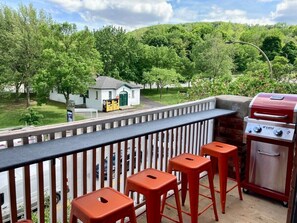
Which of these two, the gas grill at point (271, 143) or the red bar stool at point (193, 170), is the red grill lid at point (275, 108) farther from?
the red bar stool at point (193, 170)

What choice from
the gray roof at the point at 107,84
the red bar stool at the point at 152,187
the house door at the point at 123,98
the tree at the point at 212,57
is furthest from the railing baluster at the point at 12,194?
the tree at the point at 212,57

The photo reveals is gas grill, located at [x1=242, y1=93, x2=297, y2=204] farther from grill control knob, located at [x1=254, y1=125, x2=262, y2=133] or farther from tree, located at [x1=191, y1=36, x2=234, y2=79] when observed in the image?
tree, located at [x1=191, y1=36, x2=234, y2=79]

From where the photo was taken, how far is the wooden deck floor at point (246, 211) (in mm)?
2236

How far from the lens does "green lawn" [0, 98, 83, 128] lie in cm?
1734

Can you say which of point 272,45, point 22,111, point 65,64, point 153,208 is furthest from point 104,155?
point 22,111

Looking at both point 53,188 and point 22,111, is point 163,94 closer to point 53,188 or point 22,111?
point 22,111

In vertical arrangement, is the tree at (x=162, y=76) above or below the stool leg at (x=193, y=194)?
above

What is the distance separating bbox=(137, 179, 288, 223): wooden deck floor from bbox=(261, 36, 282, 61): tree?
13.6 metres

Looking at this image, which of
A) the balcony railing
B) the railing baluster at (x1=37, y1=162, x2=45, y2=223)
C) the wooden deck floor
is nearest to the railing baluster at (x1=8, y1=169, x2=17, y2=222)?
the balcony railing

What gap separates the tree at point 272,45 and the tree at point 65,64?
12.0m

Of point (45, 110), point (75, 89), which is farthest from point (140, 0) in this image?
point (45, 110)

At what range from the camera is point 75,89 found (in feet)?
61.9

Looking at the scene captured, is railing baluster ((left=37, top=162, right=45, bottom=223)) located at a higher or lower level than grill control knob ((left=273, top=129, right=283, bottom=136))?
lower

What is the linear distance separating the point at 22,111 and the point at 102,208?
19.7 metres
